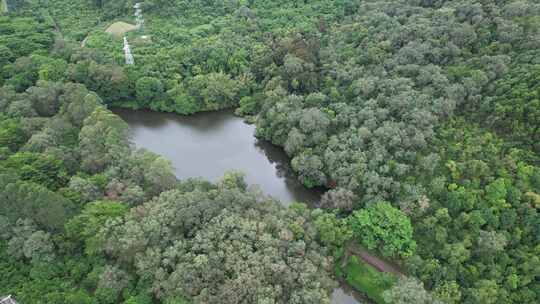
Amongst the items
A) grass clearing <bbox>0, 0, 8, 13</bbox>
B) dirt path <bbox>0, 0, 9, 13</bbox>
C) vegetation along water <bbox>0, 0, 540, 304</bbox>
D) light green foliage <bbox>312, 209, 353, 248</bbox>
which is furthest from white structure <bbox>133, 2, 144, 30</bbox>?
light green foliage <bbox>312, 209, 353, 248</bbox>

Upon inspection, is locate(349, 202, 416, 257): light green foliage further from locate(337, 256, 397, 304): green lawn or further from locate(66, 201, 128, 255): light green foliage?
locate(66, 201, 128, 255): light green foliage

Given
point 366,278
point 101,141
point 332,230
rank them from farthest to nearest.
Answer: point 101,141 < point 366,278 < point 332,230

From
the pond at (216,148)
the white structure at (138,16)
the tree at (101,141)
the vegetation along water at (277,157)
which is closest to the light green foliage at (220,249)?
the vegetation along water at (277,157)

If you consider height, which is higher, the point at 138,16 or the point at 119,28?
the point at 138,16

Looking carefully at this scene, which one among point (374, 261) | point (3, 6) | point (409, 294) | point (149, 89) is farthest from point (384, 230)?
point (3, 6)

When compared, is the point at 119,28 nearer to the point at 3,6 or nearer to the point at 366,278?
the point at 3,6

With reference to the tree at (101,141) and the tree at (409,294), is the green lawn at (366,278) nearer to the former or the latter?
the tree at (409,294)
